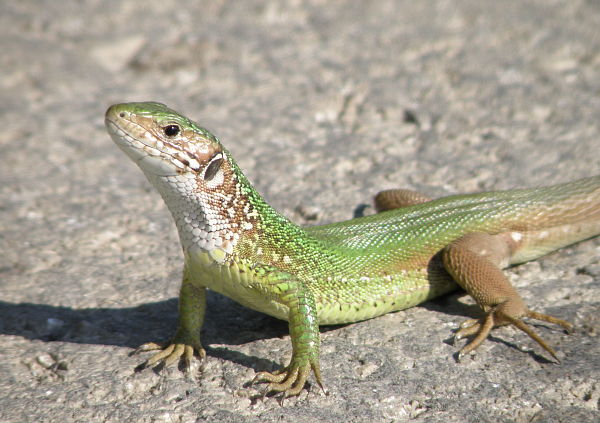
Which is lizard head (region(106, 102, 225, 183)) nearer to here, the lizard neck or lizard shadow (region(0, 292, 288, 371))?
the lizard neck

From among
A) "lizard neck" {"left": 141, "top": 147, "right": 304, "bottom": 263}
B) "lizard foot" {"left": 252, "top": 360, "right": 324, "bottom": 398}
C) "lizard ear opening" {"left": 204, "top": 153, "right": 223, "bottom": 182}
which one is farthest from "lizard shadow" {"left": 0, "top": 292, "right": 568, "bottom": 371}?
"lizard ear opening" {"left": 204, "top": 153, "right": 223, "bottom": 182}

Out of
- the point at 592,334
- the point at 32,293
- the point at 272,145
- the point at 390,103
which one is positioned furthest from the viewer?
the point at 390,103

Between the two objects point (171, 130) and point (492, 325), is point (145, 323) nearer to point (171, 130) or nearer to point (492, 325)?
point (171, 130)

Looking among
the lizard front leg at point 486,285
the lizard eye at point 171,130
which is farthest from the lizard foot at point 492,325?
the lizard eye at point 171,130

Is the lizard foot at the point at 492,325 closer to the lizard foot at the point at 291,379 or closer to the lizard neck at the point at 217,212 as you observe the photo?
the lizard foot at the point at 291,379

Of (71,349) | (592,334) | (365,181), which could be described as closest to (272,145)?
(365,181)

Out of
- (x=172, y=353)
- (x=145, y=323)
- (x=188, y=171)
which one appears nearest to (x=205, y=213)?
(x=188, y=171)

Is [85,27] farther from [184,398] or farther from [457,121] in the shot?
[184,398]
